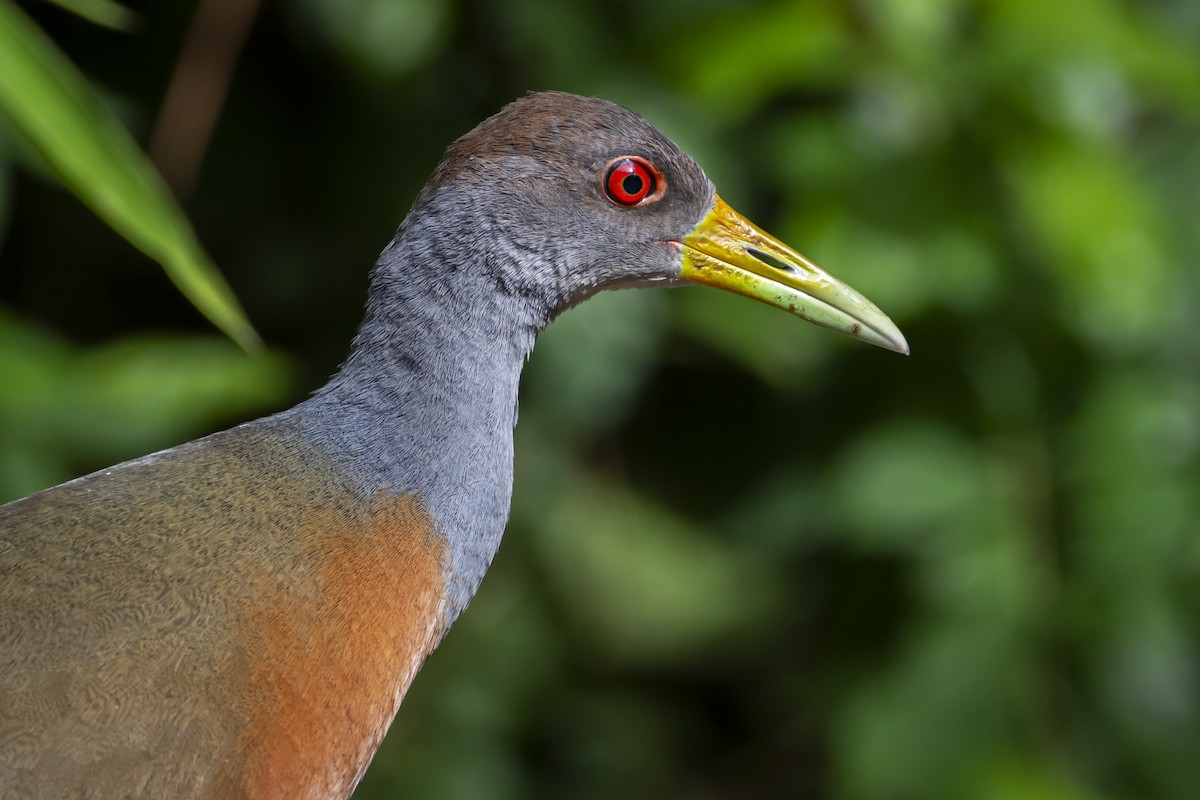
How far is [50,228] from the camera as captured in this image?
3137mm

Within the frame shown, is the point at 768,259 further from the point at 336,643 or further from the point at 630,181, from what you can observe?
the point at 336,643

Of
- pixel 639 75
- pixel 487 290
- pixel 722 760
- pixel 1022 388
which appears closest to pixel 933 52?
pixel 639 75

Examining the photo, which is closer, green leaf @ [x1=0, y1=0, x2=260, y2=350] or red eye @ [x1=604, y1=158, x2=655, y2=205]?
green leaf @ [x1=0, y1=0, x2=260, y2=350]

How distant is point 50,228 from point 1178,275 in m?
2.35

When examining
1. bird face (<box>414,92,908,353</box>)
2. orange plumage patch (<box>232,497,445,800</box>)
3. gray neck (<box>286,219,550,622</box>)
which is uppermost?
bird face (<box>414,92,908,353</box>)

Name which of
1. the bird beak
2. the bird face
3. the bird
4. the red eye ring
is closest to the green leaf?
the bird

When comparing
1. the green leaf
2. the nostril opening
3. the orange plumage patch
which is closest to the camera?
the green leaf

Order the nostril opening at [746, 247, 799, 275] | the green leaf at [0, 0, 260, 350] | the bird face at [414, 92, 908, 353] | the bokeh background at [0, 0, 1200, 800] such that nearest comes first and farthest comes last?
1. the green leaf at [0, 0, 260, 350]
2. the bird face at [414, 92, 908, 353]
3. the nostril opening at [746, 247, 799, 275]
4. the bokeh background at [0, 0, 1200, 800]

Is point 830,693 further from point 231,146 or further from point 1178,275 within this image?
point 231,146

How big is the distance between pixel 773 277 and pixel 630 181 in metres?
0.23

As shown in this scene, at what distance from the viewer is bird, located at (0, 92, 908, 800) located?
4.59 feet

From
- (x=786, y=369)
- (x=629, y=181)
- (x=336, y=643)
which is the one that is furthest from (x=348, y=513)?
(x=786, y=369)

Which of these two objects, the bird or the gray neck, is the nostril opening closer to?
the bird

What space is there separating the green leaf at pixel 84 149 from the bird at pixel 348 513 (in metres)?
0.25
